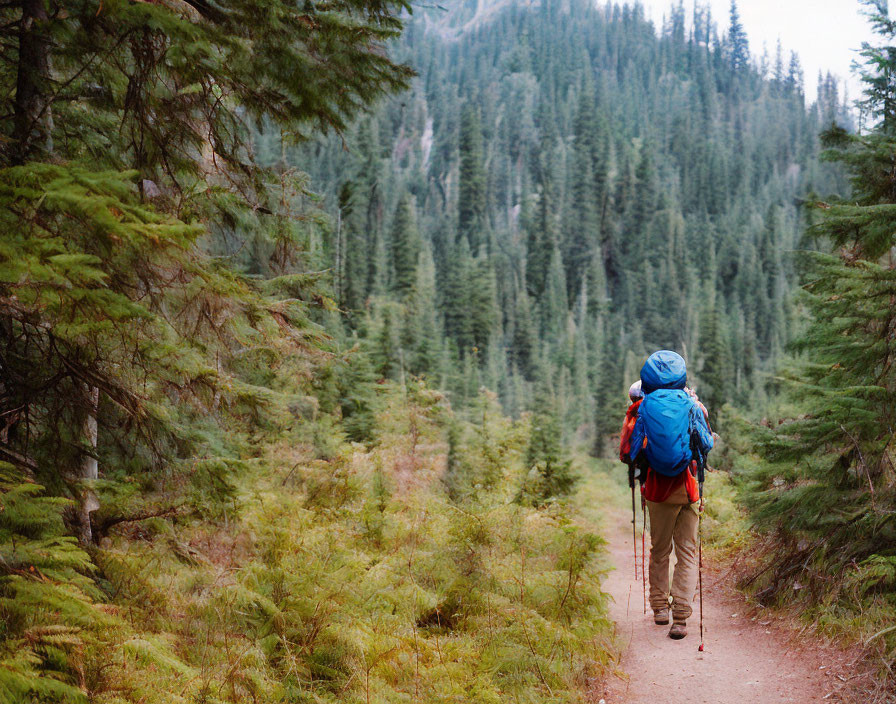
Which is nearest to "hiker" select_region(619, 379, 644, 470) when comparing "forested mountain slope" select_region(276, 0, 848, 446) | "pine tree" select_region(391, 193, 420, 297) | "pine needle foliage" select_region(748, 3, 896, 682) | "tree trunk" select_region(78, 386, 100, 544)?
"pine needle foliage" select_region(748, 3, 896, 682)

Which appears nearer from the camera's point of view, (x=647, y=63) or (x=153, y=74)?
(x=153, y=74)

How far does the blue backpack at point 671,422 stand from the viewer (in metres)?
4.59

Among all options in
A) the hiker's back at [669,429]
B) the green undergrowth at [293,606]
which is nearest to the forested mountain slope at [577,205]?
the green undergrowth at [293,606]

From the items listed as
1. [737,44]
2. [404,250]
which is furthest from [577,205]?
[737,44]

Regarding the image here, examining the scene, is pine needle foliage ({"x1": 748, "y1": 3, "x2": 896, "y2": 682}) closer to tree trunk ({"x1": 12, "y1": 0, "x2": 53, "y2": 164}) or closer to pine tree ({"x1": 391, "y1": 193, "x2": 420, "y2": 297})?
tree trunk ({"x1": 12, "y1": 0, "x2": 53, "y2": 164})

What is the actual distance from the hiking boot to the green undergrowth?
50cm

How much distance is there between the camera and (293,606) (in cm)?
427

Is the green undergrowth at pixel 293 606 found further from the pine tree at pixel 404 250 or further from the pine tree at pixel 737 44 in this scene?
the pine tree at pixel 737 44

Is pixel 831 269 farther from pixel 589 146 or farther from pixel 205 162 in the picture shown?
pixel 589 146

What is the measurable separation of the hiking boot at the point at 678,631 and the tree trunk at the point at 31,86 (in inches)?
214

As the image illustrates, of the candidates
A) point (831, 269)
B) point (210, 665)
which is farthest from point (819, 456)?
point (210, 665)

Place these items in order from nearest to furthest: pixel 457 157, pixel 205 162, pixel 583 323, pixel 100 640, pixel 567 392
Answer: pixel 100 640, pixel 205 162, pixel 567 392, pixel 583 323, pixel 457 157

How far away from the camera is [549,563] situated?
18.2 feet

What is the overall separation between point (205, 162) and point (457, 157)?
101092mm
